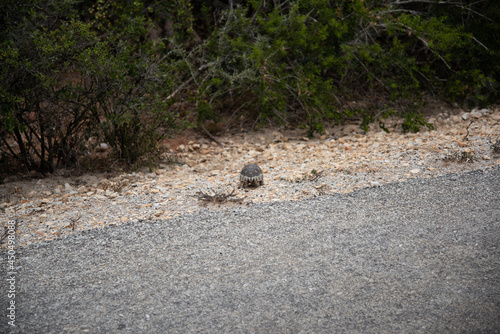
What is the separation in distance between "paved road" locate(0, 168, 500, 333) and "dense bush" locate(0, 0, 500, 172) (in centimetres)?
194

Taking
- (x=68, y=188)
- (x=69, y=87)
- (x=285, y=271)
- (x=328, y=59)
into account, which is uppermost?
(x=69, y=87)

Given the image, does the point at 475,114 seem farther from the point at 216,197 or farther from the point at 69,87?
the point at 69,87

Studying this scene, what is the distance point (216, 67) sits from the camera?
6.70 meters

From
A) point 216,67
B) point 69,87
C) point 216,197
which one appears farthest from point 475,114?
point 69,87

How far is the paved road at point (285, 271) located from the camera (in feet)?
8.61

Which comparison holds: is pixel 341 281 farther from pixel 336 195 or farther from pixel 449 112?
pixel 449 112

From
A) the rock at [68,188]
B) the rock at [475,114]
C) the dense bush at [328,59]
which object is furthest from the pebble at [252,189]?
the dense bush at [328,59]

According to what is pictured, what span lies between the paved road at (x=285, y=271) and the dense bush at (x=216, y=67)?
6.38 ft

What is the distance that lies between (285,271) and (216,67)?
14.2 feet

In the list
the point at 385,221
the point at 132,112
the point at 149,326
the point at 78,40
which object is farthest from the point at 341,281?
the point at 78,40

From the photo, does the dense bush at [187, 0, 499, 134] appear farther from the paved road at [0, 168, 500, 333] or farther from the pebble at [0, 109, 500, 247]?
the paved road at [0, 168, 500, 333]

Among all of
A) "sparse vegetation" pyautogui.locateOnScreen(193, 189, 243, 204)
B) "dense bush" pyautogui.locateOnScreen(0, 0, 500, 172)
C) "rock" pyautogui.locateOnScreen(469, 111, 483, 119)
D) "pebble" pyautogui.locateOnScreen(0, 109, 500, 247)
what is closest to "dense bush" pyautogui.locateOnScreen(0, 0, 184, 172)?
"dense bush" pyautogui.locateOnScreen(0, 0, 500, 172)

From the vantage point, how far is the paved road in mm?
2625

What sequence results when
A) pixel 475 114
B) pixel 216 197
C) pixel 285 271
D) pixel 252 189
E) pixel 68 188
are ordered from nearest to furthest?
pixel 285 271, pixel 216 197, pixel 252 189, pixel 68 188, pixel 475 114
